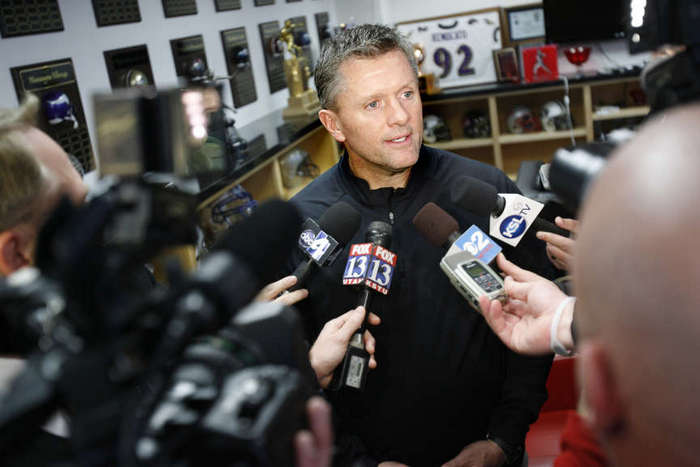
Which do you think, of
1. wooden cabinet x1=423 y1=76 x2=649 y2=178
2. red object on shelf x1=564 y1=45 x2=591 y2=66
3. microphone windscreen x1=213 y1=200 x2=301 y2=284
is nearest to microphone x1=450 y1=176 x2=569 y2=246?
microphone windscreen x1=213 y1=200 x2=301 y2=284

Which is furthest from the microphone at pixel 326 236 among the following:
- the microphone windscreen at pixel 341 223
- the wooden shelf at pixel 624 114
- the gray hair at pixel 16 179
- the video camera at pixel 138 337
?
the wooden shelf at pixel 624 114

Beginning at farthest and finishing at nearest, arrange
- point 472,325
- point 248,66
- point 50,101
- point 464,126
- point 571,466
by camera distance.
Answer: point 464,126, point 248,66, point 50,101, point 472,325, point 571,466

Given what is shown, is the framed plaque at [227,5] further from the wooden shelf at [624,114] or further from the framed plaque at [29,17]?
the wooden shelf at [624,114]

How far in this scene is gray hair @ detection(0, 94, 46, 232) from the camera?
81 cm

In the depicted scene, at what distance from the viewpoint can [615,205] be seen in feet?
1.71

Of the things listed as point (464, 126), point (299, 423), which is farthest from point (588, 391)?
point (464, 126)

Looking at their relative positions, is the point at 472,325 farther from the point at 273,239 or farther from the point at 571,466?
the point at 273,239

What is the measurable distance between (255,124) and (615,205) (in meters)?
3.74

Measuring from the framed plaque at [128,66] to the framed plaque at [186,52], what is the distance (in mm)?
262

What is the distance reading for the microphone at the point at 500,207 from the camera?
1462 mm

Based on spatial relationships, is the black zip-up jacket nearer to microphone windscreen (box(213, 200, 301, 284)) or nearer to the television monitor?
microphone windscreen (box(213, 200, 301, 284))

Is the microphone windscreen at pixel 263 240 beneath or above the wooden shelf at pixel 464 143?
above

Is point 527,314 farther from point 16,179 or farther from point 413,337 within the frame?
point 16,179

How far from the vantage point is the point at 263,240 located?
0.65 metres
